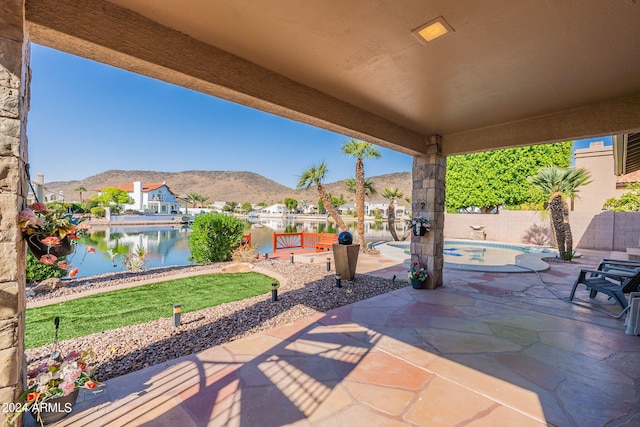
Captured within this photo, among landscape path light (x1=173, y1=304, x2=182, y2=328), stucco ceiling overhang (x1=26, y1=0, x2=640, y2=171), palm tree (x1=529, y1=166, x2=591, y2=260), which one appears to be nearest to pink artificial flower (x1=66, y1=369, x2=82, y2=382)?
landscape path light (x1=173, y1=304, x2=182, y2=328)

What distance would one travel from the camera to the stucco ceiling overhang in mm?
2076

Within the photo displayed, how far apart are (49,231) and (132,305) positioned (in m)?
3.33

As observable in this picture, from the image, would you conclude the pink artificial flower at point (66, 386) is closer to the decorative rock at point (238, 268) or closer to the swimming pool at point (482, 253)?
the decorative rock at point (238, 268)

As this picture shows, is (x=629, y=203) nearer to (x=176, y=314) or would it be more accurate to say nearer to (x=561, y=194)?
(x=561, y=194)

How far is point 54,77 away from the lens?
49.1 feet

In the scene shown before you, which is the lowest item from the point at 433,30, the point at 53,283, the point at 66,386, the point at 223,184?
the point at 53,283

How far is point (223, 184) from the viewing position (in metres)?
87.4

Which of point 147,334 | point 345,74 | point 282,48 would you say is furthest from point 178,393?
point 345,74

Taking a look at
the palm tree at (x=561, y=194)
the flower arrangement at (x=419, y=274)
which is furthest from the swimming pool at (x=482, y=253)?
the flower arrangement at (x=419, y=274)


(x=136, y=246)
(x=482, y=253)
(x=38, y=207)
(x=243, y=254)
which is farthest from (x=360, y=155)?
(x=38, y=207)

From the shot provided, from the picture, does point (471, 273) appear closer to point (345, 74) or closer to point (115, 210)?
point (345, 74)

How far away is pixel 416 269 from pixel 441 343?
2377 mm

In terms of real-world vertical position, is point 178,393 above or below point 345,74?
below

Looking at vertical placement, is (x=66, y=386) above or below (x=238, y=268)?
above
